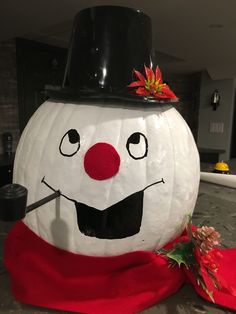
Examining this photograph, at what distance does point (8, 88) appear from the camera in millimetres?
2320

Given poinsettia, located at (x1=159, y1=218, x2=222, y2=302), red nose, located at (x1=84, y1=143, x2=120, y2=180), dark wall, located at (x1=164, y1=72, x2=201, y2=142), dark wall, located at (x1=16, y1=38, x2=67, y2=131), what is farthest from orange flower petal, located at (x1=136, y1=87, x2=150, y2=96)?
dark wall, located at (x1=164, y1=72, x2=201, y2=142)

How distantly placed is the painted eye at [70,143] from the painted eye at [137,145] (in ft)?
0.32

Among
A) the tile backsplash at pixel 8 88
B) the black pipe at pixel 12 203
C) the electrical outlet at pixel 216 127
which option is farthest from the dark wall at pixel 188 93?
the black pipe at pixel 12 203

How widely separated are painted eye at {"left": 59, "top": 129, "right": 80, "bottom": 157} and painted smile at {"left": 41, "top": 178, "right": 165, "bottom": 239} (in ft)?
0.25

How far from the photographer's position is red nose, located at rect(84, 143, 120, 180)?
52cm

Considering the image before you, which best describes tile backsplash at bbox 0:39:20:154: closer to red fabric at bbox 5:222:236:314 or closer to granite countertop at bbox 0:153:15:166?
granite countertop at bbox 0:153:15:166

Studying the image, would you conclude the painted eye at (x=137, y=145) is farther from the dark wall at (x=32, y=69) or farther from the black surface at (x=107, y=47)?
the dark wall at (x=32, y=69)

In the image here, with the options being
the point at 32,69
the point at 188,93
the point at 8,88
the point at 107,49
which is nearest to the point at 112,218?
the point at 107,49

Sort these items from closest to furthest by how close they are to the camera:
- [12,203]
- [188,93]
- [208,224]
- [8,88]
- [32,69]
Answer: [12,203]
[208,224]
[8,88]
[32,69]
[188,93]

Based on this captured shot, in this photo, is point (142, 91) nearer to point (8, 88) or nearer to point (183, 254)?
point (183, 254)

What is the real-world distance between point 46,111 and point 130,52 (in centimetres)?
22

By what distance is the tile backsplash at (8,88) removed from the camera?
7.45 feet

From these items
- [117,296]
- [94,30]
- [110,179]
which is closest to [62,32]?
[94,30]

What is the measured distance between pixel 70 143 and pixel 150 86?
0.20 meters
